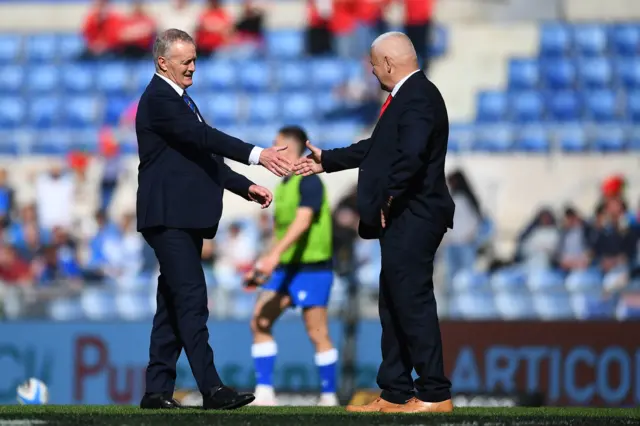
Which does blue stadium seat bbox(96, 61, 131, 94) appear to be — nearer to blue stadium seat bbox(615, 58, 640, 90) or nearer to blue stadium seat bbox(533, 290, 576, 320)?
blue stadium seat bbox(615, 58, 640, 90)

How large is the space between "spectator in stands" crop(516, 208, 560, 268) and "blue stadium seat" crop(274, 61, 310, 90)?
444 cm

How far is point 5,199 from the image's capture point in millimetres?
14961

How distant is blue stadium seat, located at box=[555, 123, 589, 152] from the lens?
1481 centimetres

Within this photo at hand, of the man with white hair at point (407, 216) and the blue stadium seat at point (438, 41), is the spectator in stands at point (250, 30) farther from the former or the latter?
the man with white hair at point (407, 216)

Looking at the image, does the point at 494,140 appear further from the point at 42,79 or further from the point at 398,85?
the point at 398,85

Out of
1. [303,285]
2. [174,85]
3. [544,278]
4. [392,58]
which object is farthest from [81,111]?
[392,58]

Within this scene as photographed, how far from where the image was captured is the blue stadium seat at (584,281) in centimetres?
1072

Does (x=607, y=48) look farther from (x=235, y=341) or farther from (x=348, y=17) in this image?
(x=235, y=341)

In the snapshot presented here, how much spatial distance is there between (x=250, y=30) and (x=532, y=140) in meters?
4.33

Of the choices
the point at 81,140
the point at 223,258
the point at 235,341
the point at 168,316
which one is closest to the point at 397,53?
the point at 168,316

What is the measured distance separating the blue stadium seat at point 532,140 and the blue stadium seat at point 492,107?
0.60 m

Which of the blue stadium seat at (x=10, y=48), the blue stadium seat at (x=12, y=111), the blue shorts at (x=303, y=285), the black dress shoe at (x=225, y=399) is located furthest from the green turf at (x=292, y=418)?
the blue stadium seat at (x=10, y=48)

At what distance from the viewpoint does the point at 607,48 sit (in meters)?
16.2

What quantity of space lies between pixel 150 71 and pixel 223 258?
498 cm
